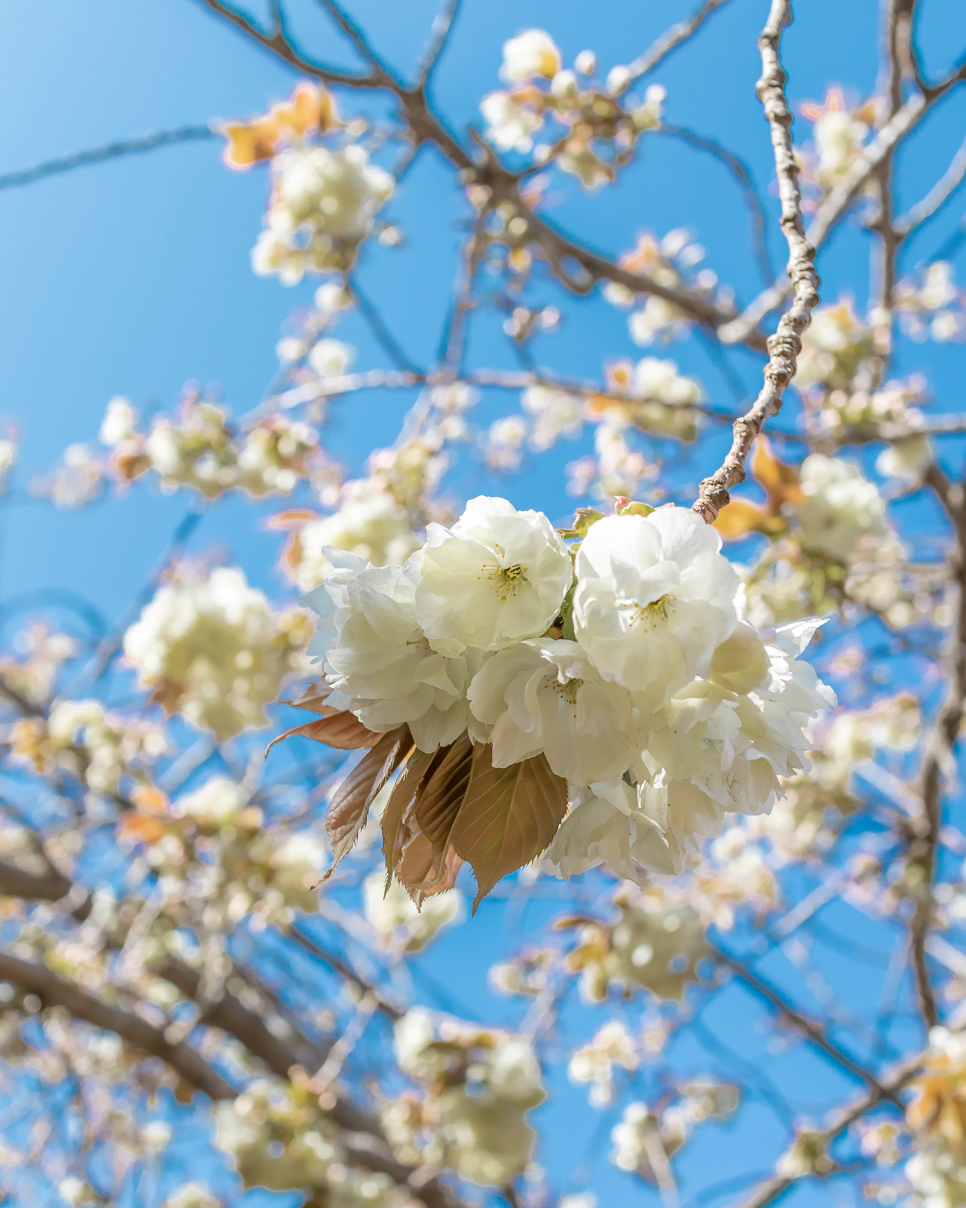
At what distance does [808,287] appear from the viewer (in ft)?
2.75

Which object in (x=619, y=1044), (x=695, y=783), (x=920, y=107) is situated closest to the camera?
(x=695, y=783)

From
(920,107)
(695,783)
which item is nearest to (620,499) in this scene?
(695,783)

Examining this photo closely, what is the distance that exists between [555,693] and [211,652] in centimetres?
197

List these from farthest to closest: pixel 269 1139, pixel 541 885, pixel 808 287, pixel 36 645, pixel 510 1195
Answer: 1. pixel 36 645
2. pixel 541 885
3. pixel 510 1195
4. pixel 269 1139
5. pixel 808 287

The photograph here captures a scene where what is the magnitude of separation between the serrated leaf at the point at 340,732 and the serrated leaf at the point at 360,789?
2cm

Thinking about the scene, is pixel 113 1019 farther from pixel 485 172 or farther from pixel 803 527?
pixel 485 172

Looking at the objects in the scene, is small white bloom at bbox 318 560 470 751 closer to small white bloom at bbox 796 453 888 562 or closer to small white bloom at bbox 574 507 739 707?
small white bloom at bbox 574 507 739 707

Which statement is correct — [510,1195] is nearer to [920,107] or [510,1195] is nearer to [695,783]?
[695,783]

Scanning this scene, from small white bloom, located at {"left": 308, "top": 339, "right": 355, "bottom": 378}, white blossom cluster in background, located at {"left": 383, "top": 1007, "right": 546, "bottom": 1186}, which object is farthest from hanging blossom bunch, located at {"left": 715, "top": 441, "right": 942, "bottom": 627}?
small white bloom, located at {"left": 308, "top": 339, "right": 355, "bottom": 378}

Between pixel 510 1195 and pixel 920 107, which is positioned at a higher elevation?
pixel 920 107

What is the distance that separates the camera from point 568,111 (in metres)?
2.88

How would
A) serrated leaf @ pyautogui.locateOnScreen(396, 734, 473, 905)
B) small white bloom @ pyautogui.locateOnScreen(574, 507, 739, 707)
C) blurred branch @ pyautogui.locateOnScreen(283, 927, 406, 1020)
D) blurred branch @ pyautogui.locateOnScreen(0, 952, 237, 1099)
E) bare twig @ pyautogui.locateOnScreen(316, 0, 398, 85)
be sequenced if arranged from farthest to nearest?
blurred branch @ pyautogui.locateOnScreen(283, 927, 406, 1020) < blurred branch @ pyautogui.locateOnScreen(0, 952, 237, 1099) < bare twig @ pyautogui.locateOnScreen(316, 0, 398, 85) < serrated leaf @ pyautogui.locateOnScreen(396, 734, 473, 905) < small white bloom @ pyautogui.locateOnScreen(574, 507, 739, 707)

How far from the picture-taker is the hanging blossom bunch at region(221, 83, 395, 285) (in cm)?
272

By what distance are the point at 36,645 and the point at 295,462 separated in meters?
4.23
